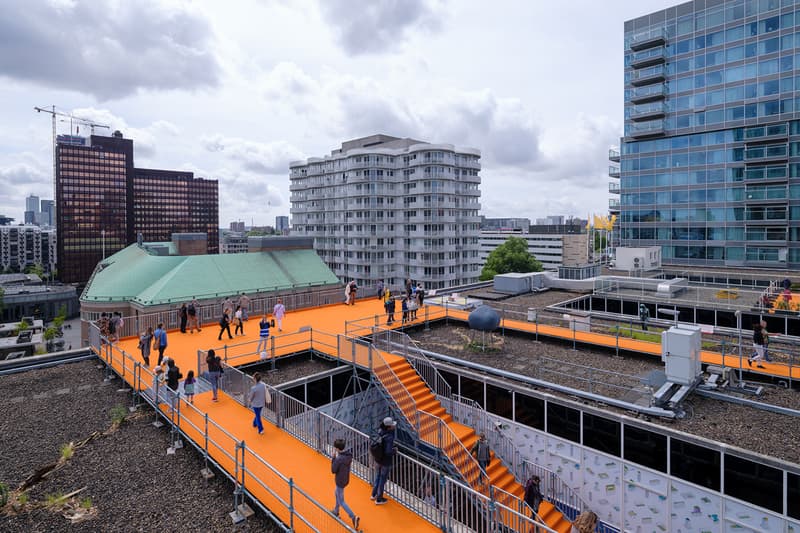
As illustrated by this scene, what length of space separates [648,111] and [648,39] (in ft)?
33.1

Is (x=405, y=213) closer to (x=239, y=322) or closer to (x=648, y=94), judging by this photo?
(x=648, y=94)

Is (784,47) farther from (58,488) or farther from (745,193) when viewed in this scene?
(58,488)

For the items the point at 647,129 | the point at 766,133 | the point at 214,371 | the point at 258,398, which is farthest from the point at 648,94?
the point at 258,398

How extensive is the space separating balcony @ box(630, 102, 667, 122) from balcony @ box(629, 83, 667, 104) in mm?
766

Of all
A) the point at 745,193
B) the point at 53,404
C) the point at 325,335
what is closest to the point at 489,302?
the point at 325,335

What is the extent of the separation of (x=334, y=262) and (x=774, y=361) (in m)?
83.9

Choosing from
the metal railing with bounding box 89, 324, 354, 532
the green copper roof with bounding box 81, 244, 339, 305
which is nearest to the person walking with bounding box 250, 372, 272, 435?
the metal railing with bounding box 89, 324, 354, 532

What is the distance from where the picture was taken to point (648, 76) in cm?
6450

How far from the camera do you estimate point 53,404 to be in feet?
51.0

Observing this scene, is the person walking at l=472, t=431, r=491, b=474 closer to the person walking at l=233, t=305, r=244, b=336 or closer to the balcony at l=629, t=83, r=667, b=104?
the person walking at l=233, t=305, r=244, b=336

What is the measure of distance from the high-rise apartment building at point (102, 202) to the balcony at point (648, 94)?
131026 millimetres

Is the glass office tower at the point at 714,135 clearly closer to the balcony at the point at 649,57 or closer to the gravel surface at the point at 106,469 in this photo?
the balcony at the point at 649,57

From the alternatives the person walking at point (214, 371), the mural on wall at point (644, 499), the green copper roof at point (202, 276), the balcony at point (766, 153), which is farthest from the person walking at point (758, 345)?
the balcony at point (766, 153)

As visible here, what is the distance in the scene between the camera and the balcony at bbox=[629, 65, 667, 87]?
2507 inches
